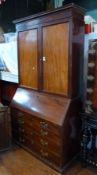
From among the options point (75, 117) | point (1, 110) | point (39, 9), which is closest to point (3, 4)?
point (39, 9)

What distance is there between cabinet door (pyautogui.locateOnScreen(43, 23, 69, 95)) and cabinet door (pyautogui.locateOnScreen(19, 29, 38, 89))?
20 cm

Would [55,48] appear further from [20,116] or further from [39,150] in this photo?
[39,150]

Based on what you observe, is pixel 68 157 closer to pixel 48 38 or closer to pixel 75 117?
pixel 75 117

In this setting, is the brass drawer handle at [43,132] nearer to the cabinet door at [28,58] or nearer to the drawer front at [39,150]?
the drawer front at [39,150]

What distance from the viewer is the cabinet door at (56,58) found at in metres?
1.95

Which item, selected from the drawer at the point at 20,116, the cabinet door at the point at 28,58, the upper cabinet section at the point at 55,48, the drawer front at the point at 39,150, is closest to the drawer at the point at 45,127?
the drawer at the point at 20,116

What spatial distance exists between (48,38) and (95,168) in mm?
1646

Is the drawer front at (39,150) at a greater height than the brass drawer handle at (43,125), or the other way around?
the brass drawer handle at (43,125)

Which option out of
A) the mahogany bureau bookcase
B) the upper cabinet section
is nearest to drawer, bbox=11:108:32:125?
the mahogany bureau bookcase

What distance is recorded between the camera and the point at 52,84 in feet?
7.06

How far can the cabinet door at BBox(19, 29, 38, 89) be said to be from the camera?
2332 millimetres

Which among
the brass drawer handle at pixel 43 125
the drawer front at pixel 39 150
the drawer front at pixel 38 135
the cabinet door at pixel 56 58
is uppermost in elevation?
the cabinet door at pixel 56 58

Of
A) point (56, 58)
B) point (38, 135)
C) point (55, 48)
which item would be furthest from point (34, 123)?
point (55, 48)

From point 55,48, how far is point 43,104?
699 millimetres
